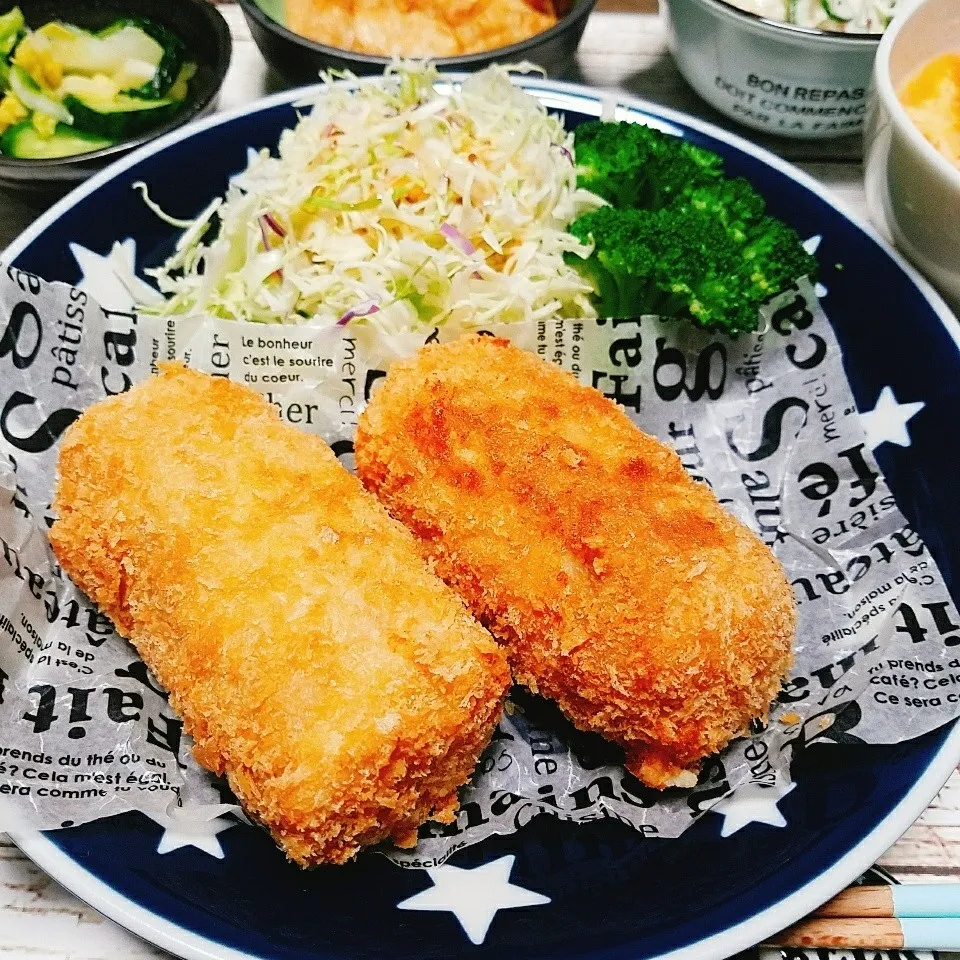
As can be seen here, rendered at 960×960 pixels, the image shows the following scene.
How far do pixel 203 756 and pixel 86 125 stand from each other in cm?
204

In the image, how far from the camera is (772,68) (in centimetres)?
278

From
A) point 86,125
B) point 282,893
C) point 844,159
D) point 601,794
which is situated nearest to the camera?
point 282,893

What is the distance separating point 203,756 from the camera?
5.87 ft

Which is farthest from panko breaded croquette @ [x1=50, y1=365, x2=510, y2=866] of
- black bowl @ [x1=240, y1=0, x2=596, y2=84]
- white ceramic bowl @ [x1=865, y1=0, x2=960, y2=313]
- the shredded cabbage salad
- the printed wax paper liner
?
white ceramic bowl @ [x1=865, y1=0, x2=960, y2=313]

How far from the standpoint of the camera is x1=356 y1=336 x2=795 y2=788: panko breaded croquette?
180 centimetres

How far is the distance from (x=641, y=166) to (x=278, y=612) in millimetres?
1571

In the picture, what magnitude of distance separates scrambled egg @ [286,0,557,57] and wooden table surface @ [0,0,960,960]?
29cm

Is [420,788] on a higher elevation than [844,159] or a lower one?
lower

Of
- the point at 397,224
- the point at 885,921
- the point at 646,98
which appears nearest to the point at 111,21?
the point at 397,224

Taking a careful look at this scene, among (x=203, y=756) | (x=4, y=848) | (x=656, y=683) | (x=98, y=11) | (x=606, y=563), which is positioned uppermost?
(x=98, y=11)

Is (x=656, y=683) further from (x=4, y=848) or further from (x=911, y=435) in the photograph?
(x=4, y=848)

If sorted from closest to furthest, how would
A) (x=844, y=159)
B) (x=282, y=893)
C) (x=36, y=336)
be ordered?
(x=282, y=893) < (x=36, y=336) < (x=844, y=159)

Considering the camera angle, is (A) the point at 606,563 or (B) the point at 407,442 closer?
(A) the point at 606,563

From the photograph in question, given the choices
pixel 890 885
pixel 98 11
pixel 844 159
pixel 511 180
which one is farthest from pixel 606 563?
pixel 98 11
